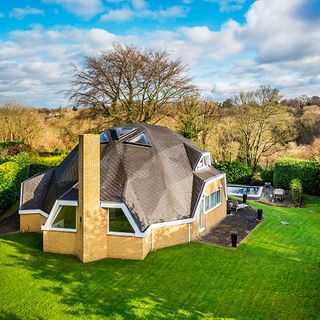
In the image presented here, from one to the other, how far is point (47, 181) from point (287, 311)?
16.7 m

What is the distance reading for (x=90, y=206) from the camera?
54.5ft

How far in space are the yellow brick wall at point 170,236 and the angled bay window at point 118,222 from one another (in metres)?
1.85

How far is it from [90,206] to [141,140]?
22.7 ft

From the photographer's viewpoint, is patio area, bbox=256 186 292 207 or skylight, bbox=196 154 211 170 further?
patio area, bbox=256 186 292 207

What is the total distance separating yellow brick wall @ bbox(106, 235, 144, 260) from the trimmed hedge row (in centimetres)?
1293

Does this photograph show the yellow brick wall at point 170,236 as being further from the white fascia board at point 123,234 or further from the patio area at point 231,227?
the white fascia board at point 123,234

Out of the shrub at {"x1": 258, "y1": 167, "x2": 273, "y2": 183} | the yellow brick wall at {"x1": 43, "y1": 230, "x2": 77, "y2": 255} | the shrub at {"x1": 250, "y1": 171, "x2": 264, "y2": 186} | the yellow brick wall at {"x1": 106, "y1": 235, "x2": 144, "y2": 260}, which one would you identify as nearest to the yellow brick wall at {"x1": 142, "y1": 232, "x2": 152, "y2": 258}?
the yellow brick wall at {"x1": 106, "y1": 235, "x2": 144, "y2": 260}

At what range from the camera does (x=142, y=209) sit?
59.1 ft

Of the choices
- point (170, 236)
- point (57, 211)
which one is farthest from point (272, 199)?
point (57, 211)

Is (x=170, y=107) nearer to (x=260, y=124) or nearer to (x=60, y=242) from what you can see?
(x=260, y=124)

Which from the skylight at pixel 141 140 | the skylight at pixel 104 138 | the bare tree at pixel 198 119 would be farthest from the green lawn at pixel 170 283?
the bare tree at pixel 198 119

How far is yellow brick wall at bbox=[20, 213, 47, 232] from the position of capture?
20.8 m

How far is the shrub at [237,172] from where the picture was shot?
4047cm

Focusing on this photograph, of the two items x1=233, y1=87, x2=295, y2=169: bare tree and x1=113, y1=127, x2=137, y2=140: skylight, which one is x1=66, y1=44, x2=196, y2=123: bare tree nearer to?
x1=233, y1=87, x2=295, y2=169: bare tree
